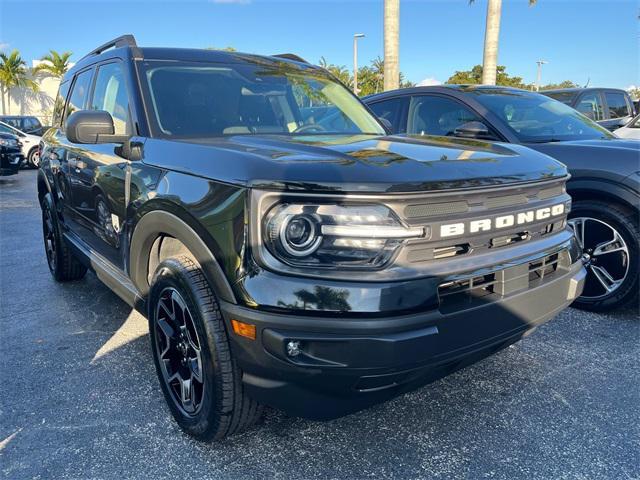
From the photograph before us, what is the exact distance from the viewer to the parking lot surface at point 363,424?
85.9 inches

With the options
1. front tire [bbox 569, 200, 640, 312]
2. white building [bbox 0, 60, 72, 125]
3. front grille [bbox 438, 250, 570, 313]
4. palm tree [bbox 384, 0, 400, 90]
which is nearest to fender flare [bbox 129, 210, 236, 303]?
front grille [bbox 438, 250, 570, 313]

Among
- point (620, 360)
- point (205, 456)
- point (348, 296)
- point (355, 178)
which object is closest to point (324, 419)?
point (348, 296)

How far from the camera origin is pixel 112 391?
282 centimetres

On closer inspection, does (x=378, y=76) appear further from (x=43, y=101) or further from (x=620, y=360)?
(x=620, y=360)

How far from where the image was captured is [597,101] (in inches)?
381

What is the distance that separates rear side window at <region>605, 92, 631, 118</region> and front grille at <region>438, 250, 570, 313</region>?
30.8ft

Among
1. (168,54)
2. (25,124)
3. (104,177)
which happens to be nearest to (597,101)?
(168,54)

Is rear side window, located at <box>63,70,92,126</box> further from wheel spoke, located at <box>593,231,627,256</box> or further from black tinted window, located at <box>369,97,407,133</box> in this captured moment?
wheel spoke, located at <box>593,231,627,256</box>

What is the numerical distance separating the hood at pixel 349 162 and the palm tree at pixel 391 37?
370 inches

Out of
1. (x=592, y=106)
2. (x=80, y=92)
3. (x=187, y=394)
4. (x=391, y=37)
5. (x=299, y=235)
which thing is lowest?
(x=187, y=394)

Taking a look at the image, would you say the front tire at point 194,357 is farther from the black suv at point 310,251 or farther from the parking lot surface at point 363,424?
the parking lot surface at point 363,424

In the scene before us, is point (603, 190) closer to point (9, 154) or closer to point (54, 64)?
point (9, 154)

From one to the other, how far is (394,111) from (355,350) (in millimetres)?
3796

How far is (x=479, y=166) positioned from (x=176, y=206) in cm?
133
